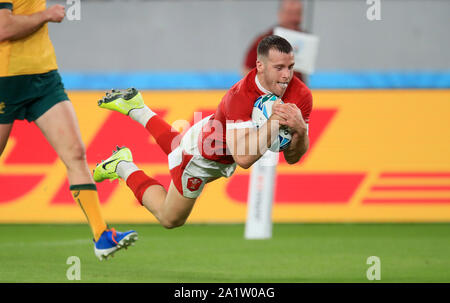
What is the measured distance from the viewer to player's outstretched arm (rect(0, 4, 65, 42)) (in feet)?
17.2

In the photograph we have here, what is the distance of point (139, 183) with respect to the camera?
591 cm

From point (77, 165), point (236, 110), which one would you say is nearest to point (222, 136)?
point (236, 110)

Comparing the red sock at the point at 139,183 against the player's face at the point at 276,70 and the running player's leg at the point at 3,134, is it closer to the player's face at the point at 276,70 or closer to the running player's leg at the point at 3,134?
the running player's leg at the point at 3,134

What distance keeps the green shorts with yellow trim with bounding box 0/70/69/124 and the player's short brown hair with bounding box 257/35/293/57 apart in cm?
144

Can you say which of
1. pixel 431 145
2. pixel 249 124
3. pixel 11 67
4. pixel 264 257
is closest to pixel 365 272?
pixel 264 257

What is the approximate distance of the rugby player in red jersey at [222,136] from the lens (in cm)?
485

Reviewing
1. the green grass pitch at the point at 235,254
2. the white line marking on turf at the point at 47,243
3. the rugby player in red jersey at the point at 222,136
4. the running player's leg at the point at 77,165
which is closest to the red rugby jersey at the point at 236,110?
the rugby player in red jersey at the point at 222,136

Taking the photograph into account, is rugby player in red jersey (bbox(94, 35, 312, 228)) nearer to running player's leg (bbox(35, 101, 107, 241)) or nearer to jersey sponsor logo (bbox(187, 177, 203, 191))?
jersey sponsor logo (bbox(187, 177, 203, 191))

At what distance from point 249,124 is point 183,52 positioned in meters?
10.3

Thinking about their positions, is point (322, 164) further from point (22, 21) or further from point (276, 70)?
point (22, 21)

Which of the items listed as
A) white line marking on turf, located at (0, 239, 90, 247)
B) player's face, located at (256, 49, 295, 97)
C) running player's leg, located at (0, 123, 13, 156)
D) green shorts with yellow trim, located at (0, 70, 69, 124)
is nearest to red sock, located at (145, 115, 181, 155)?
green shorts with yellow trim, located at (0, 70, 69, 124)

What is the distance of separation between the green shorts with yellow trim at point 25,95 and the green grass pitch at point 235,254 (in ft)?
3.67

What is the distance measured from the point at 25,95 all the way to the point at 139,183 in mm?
1043

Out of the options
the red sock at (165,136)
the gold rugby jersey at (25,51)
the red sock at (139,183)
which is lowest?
the red sock at (139,183)
